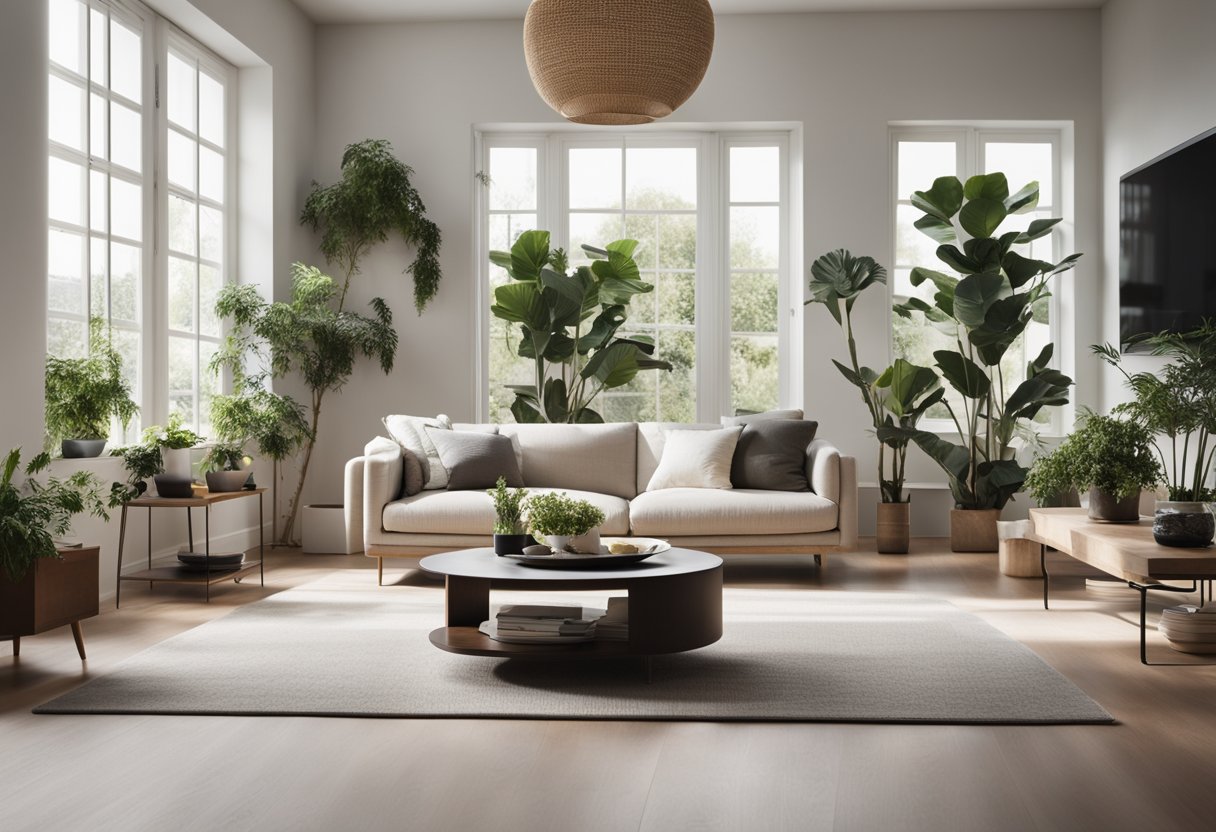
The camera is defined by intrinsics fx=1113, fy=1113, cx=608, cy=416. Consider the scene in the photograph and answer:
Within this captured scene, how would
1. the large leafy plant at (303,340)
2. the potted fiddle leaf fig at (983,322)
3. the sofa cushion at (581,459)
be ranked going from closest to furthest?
the sofa cushion at (581,459) → the large leafy plant at (303,340) → the potted fiddle leaf fig at (983,322)

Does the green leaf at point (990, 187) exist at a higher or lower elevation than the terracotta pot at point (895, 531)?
higher

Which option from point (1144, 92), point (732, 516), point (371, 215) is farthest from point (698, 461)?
point (1144, 92)

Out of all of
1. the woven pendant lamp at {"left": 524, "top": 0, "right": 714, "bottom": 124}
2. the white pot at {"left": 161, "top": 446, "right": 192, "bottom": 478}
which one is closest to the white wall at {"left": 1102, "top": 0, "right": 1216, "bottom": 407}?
the woven pendant lamp at {"left": 524, "top": 0, "right": 714, "bottom": 124}

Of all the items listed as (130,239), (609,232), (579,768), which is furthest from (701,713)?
(609,232)

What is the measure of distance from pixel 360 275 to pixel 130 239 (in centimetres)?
203

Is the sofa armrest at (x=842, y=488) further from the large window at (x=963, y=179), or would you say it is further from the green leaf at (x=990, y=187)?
the large window at (x=963, y=179)

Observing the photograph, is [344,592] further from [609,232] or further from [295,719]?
[609,232]

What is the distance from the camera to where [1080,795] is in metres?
2.48

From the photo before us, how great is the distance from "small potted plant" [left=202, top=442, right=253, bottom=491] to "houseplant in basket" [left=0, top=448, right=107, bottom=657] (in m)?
1.45

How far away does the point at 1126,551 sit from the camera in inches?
149

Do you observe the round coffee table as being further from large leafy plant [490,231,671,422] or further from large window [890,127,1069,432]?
large window [890,127,1069,432]

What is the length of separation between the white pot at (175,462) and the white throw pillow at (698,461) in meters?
2.29

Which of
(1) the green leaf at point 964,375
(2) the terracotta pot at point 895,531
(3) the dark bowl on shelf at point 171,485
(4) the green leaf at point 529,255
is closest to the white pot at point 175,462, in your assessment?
(3) the dark bowl on shelf at point 171,485

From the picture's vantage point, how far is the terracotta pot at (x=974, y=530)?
659 centimetres
